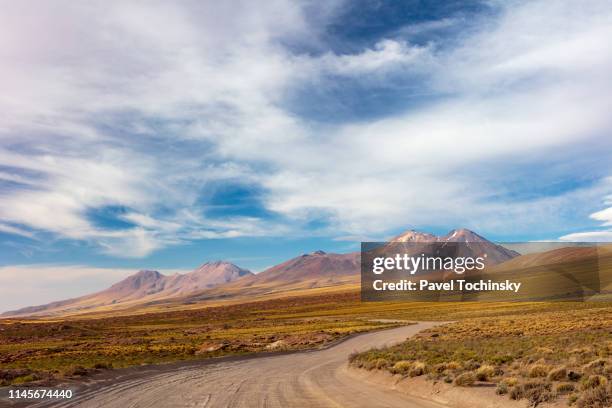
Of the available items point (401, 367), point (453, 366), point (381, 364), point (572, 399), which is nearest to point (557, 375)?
point (572, 399)

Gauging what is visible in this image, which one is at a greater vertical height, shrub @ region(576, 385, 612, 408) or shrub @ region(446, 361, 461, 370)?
shrub @ region(576, 385, 612, 408)

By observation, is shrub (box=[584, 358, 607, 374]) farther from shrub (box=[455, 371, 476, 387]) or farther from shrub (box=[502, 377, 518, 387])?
shrub (box=[455, 371, 476, 387])

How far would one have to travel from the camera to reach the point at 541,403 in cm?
1365

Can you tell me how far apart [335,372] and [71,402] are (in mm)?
15257

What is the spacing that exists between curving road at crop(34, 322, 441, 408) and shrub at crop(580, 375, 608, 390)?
4845 millimetres

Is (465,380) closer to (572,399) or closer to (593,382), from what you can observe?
(593,382)

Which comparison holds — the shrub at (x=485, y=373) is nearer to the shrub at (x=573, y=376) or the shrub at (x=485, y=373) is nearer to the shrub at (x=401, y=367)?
the shrub at (x=573, y=376)

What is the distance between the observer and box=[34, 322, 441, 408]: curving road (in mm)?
17891

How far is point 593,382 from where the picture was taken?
48.1 ft

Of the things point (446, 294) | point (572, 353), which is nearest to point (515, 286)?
point (446, 294)

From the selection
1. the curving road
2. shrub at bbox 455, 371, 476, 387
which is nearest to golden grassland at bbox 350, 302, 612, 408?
shrub at bbox 455, 371, 476, 387

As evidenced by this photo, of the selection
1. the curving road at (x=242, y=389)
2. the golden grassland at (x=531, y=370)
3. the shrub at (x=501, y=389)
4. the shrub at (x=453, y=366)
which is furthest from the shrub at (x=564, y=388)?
the shrub at (x=453, y=366)

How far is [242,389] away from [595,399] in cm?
1480

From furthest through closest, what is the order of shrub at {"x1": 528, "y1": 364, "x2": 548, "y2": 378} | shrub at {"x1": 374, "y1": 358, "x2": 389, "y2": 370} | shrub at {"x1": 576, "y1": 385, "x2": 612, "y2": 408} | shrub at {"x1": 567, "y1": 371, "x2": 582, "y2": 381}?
shrub at {"x1": 374, "y1": 358, "x2": 389, "y2": 370} → shrub at {"x1": 528, "y1": 364, "x2": 548, "y2": 378} → shrub at {"x1": 567, "y1": 371, "x2": 582, "y2": 381} → shrub at {"x1": 576, "y1": 385, "x2": 612, "y2": 408}
